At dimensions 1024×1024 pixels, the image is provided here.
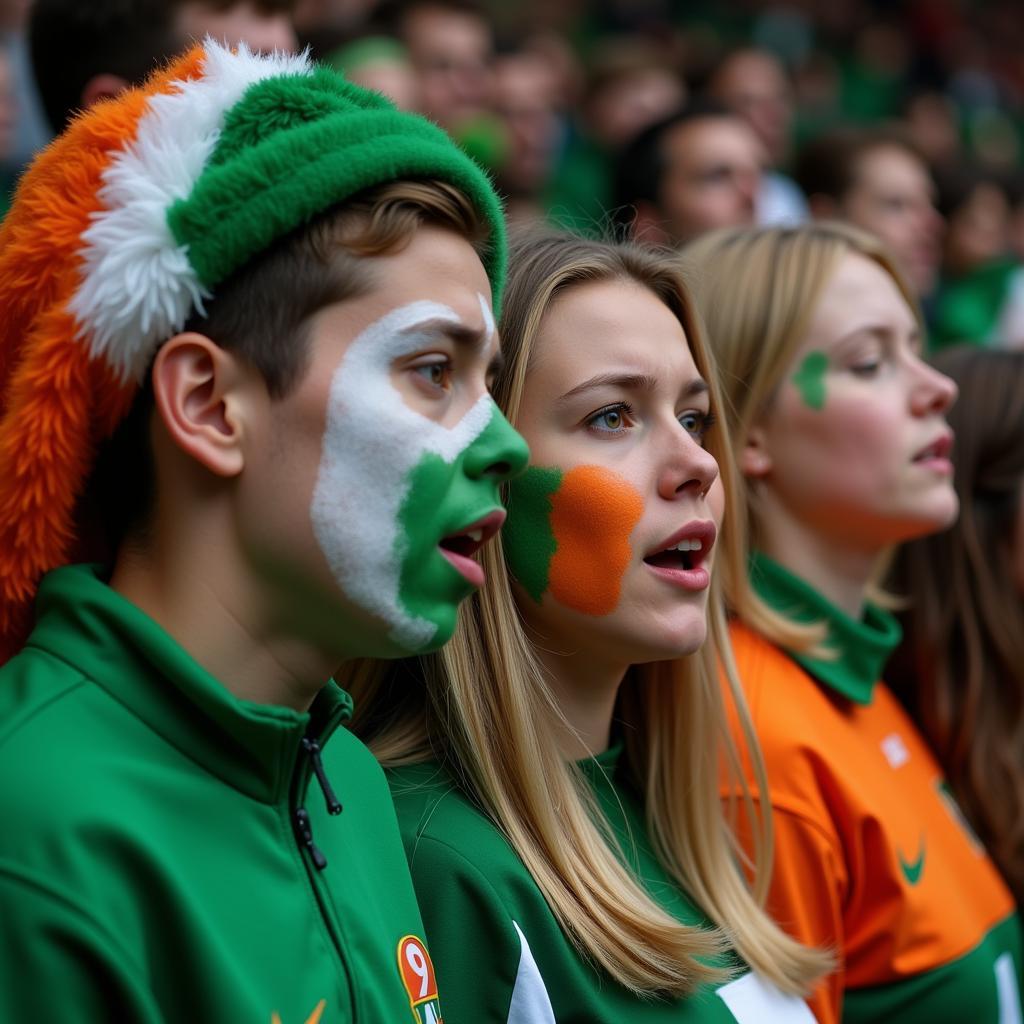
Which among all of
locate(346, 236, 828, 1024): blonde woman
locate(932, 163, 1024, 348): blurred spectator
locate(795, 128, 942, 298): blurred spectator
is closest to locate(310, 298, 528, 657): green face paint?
locate(346, 236, 828, 1024): blonde woman

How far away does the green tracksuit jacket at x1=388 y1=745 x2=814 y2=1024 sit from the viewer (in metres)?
2.02

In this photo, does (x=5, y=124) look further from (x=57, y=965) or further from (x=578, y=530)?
(x=57, y=965)

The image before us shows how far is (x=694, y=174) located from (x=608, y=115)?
95.2 inches

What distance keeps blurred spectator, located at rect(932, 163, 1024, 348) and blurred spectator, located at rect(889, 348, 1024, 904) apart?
334cm

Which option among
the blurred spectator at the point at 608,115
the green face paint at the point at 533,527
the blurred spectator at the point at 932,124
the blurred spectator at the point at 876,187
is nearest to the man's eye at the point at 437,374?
the green face paint at the point at 533,527

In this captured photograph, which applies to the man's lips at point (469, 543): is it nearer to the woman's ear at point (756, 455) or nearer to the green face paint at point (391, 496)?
the green face paint at point (391, 496)

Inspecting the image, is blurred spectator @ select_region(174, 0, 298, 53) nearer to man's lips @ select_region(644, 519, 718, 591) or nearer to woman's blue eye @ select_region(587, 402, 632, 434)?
woman's blue eye @ select_region(587, 402, 632, 434)

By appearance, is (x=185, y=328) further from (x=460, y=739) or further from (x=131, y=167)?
(x=460, y=739)

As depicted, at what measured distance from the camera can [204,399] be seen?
64.0 inches

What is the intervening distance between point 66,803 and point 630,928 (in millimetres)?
1090

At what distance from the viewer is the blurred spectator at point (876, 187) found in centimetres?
610

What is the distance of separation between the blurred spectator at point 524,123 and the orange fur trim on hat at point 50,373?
14.6 ft

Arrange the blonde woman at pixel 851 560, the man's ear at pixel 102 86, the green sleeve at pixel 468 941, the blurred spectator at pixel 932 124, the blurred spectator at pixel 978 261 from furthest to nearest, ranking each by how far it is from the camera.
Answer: the blurred spectator at pixel 932 124 → the blurred spectator at pixel 978 261 → the man's ear at pixel 102 86 → the blonde woman at pixel 851 560 → the green sleeve at pixel 468 941

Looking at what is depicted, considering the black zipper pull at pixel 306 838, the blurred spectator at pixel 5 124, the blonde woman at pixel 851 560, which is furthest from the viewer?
the blurred spectator at pixel 5 124
